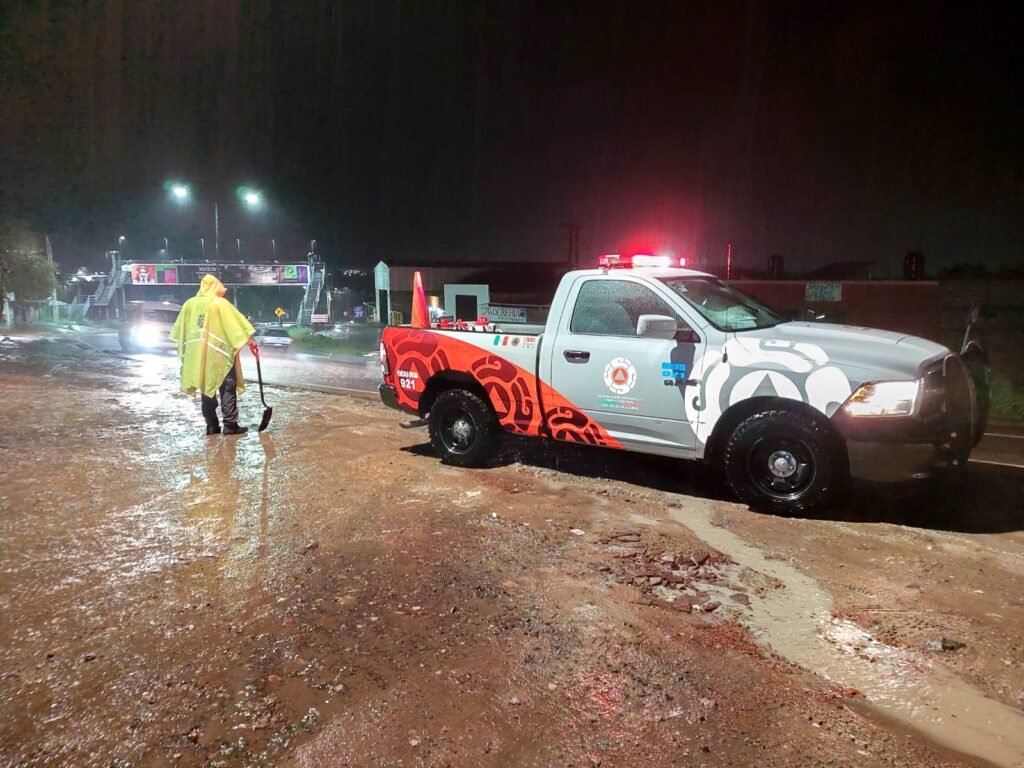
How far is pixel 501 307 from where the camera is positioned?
29.0 ft

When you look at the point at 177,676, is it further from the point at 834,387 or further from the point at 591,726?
the point at 834,387

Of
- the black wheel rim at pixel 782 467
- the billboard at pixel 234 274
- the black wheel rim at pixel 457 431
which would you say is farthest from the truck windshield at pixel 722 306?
the billboard at pixel 234 274

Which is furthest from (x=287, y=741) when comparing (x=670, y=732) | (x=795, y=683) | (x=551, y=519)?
(x=551, y=519)

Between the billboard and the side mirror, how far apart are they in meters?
39.9

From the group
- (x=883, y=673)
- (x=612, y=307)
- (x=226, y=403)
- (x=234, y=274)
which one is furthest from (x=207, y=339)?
(x=234, y=274)

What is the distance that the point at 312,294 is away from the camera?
39.9 meters

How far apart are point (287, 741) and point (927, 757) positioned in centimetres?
245

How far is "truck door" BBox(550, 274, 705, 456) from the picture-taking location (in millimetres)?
5391

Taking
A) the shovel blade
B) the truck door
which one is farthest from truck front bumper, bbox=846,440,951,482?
the shovel blade

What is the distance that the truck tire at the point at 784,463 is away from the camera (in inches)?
192

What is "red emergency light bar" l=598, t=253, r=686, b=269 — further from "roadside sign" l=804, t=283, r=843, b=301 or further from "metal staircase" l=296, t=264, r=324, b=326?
"metal staircase" l=296, t=264, r=324, b=326

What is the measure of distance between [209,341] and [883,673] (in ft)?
24.1

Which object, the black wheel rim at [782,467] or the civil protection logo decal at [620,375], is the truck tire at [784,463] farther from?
the civil protection logo decal at [620,375]

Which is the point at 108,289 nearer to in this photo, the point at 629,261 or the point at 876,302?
the point at 876,302
